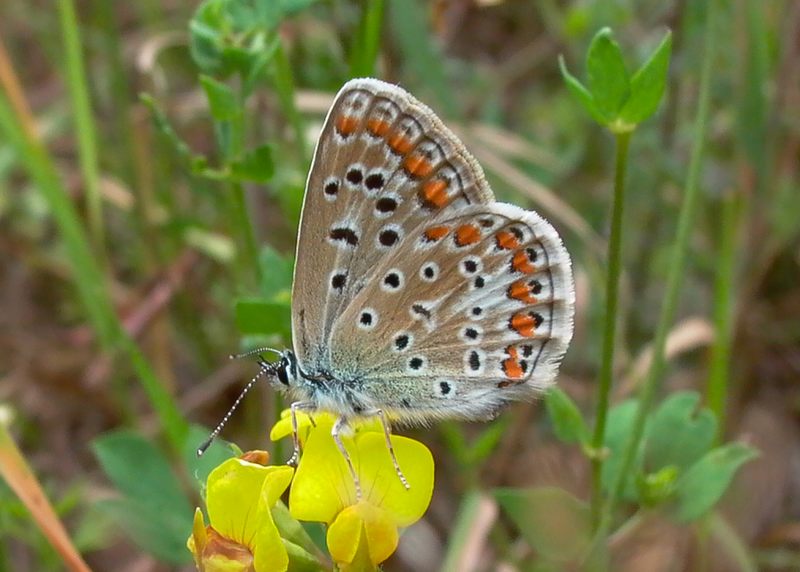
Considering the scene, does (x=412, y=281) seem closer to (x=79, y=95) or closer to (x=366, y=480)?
(x=366, y=480)

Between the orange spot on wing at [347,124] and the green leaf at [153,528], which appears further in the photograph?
the green leaf at [153,528]

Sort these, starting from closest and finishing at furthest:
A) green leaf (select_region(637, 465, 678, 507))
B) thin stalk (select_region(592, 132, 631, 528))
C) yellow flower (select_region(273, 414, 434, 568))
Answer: yellow flower (select_region(273, 414, 434, 568)) < thin stalk (select_region(592, 132, 631, 528)) < green leaf (select_region(637, 465, 678, 507))

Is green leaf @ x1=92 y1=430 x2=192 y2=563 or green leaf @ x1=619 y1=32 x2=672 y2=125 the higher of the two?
green leaf @ x1=619 y1=32 x2=672 y2=125

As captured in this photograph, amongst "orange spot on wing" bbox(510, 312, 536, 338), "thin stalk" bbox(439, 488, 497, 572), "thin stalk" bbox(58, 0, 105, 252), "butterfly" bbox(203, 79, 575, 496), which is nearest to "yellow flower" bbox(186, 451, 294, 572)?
"butterfly" bbox(203, 79, 575, 496)

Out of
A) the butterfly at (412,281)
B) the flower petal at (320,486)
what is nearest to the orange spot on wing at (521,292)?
the butterfly at (412,281)

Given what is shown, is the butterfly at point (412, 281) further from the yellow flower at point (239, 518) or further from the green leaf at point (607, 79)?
the yellow flower at point (239, 518)

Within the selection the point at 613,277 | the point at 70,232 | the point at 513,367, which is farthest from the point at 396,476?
the point at 70,232

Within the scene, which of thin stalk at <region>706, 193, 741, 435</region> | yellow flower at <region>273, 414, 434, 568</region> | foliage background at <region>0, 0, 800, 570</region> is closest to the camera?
yellow flower at <region>273, 414, 434, 568</region>

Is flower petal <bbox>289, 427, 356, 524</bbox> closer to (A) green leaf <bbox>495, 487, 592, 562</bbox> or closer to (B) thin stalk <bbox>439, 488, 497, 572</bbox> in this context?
(A) green leaf <bbox>495, 487, 592, 562</bbox>
